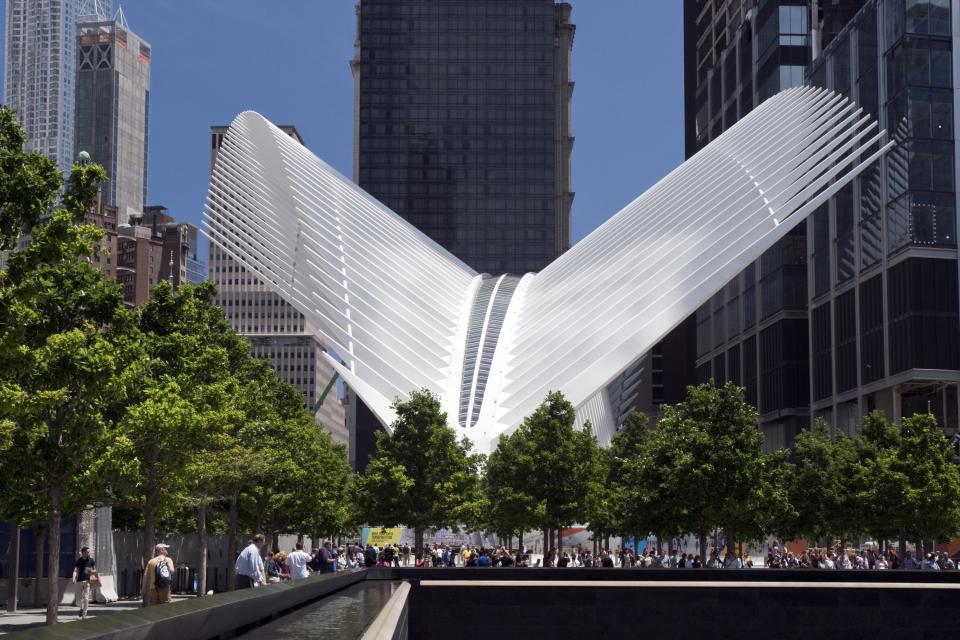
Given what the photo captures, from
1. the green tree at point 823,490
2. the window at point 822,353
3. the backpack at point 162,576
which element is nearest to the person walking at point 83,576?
the backpack at point 162,576

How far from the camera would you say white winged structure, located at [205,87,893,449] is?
205 ft

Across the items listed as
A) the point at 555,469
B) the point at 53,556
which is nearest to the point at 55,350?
the point at 53,556

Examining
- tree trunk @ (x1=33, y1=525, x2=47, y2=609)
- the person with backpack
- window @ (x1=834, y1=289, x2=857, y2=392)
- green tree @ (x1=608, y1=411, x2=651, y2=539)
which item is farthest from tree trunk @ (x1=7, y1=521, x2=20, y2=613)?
window @ (x1=834, y1=289, x2=857, y2=392)

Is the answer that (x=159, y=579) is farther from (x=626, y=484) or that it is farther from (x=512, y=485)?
(x=626, y=484)

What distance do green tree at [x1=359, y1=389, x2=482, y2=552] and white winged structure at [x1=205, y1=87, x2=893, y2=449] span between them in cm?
412

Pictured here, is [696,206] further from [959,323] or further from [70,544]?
[70,544]

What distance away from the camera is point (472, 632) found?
24328 millimetres

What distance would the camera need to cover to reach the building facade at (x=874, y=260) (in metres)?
71.2

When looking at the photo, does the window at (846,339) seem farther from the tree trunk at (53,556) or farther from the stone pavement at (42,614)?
the tree trunk at (53,556)

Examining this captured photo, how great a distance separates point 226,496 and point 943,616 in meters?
26.8

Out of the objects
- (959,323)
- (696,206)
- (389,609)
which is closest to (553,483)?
(696,206)

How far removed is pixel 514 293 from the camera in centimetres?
8362

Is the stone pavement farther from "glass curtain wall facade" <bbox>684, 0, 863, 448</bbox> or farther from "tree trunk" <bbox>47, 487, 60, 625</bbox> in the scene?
"glass curtain wall facade" <bbox>684, 0, 863, 448</bbox>

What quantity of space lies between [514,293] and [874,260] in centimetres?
2147
